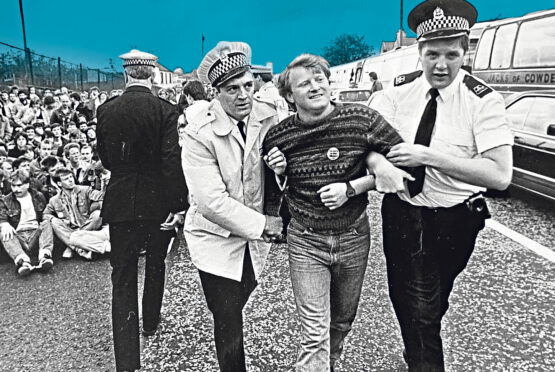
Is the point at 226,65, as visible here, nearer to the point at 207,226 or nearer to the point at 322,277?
the point at 207,226

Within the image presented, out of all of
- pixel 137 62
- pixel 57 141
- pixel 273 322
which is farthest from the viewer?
pixel 57 141

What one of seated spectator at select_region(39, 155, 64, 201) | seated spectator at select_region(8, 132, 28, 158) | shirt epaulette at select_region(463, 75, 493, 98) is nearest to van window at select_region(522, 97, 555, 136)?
shirt epaulette at select_region(463, 75, 493, 98)

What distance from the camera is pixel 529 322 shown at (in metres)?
3.49

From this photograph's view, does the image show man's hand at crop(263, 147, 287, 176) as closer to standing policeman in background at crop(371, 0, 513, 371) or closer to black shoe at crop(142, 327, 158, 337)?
standing policeman in background at crop(371, 0, 513, 371)

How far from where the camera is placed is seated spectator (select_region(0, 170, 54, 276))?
4.95 meters

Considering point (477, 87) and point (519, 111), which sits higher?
point (519, 111)

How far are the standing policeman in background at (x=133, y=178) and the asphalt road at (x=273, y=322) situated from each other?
37 centimetres

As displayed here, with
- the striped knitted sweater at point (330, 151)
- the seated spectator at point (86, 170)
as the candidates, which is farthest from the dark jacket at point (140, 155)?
the seated spectator at point (86, 170)

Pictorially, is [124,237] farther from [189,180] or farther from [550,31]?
[550,31]

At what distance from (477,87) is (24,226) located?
483 cm

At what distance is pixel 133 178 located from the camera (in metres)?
3.19

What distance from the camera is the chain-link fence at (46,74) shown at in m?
17.5

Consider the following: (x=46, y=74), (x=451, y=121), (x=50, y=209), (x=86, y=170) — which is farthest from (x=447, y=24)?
(x=46, y=74)

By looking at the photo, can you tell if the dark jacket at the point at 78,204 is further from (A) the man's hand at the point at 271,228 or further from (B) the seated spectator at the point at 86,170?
(A) the man's hand at the point at 271,228
